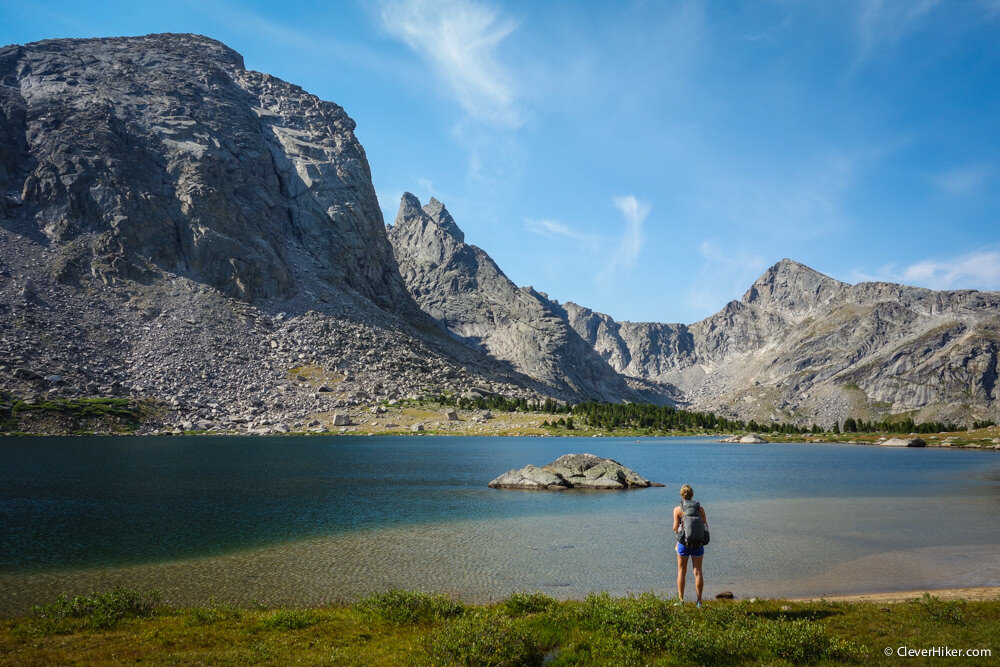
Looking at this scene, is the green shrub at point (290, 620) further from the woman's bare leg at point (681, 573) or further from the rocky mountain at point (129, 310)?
the rocky mountain at point (129, 310)

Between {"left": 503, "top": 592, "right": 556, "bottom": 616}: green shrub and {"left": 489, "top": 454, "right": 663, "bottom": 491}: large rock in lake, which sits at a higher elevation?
{"left": 503, "top": 592, "right": 556, "bottom": 616}: green shrub

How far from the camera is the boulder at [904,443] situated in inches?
6245

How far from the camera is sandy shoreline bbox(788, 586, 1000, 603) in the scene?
19.6 m

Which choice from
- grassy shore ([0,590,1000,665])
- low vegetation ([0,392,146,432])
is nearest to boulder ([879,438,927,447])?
grassy shore ([0,590,1000,665])

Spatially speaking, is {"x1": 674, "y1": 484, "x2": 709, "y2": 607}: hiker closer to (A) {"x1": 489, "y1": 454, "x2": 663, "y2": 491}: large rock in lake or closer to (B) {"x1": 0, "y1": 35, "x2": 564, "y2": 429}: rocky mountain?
(A) {"x1": 489, "y1": 454, "x2": 663, "y2": 491}: large rock in lake

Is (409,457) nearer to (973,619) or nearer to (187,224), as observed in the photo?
(973,619)

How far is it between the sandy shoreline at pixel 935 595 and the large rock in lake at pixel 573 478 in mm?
36082

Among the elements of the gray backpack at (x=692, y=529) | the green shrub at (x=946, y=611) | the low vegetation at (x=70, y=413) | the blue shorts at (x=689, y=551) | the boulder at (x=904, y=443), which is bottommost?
the boulder at (x=904, y=443)

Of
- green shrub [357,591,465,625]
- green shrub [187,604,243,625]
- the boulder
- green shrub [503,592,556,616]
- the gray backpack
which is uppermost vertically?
the gray backpack

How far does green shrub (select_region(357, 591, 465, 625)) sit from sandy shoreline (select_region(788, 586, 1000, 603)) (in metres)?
12.8

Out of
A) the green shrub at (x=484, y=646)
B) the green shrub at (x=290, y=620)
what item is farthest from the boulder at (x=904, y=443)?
the green shrub at (x=290, y=620)

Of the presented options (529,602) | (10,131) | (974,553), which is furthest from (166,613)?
(10,131)

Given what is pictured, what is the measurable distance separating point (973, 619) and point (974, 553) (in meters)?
18.7

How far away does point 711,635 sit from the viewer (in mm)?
13148
